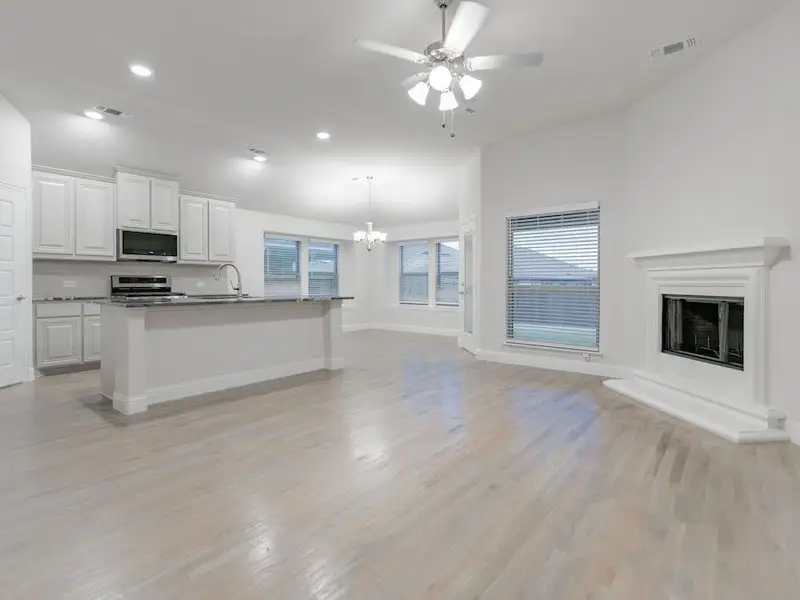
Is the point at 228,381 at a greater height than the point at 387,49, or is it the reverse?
the point at 387,49

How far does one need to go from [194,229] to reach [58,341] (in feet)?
8.24

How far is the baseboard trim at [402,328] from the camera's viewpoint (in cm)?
969

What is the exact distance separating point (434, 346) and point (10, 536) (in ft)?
21.1

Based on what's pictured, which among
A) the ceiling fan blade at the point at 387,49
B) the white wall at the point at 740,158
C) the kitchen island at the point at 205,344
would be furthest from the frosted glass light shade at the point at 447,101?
the kitchen island at the point at 205,344

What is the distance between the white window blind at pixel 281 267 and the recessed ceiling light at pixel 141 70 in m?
5.02

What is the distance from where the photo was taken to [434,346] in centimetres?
794

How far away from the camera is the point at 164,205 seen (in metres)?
6.75

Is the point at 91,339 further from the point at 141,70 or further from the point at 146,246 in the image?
the point at 141,70

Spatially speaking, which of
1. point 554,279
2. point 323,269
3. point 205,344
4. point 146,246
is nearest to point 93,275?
point 146,246

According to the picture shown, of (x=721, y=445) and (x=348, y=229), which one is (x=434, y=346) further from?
(x=721, y=445)

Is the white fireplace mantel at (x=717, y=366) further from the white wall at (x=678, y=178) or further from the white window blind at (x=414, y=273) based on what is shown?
the white window blind at (x=414, y=273)

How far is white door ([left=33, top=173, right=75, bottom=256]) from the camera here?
5.63m

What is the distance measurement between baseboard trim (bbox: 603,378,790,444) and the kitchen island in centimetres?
346

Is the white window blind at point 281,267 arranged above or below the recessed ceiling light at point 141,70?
below
